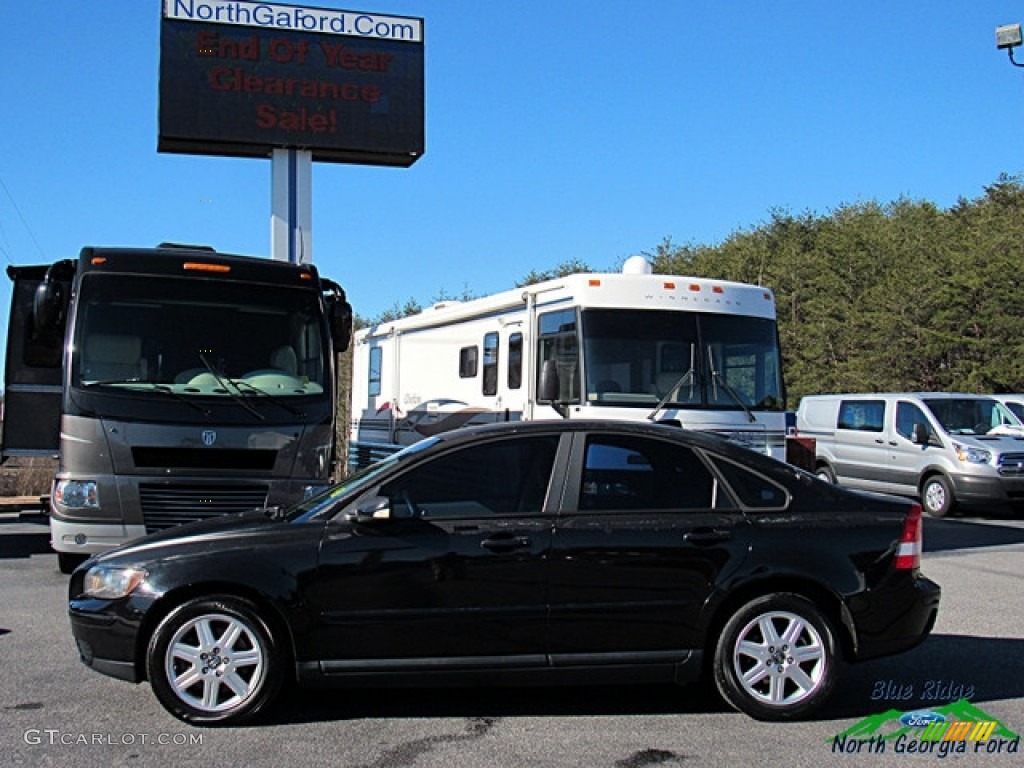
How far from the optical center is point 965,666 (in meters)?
6.86

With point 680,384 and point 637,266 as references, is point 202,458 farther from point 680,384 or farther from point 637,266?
point 637,266

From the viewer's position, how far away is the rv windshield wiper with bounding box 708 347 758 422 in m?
11.2

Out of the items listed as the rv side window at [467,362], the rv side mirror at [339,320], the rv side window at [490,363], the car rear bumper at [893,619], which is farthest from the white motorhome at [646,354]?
the car rear bumper at [893,619]

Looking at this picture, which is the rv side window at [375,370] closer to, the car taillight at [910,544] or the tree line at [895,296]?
the tree line at [895,296]

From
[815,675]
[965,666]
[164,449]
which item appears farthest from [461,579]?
[164,449]

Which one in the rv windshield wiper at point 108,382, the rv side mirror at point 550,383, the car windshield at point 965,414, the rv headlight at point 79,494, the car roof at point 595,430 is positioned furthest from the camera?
the car windshield at point 965,414

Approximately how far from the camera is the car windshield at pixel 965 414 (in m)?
A: 17.1

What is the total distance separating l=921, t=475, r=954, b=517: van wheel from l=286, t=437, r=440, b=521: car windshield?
12.7 meters

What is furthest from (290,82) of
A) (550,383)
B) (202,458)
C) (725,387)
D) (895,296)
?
(895,296)

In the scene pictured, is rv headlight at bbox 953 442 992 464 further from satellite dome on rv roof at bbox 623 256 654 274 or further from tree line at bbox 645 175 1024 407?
tree line at bbox 645 175 1024 407

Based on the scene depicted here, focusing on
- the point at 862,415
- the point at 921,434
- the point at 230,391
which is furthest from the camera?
the point at 862,415

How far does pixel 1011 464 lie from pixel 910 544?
11.5 meters

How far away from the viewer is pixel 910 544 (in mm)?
5891
